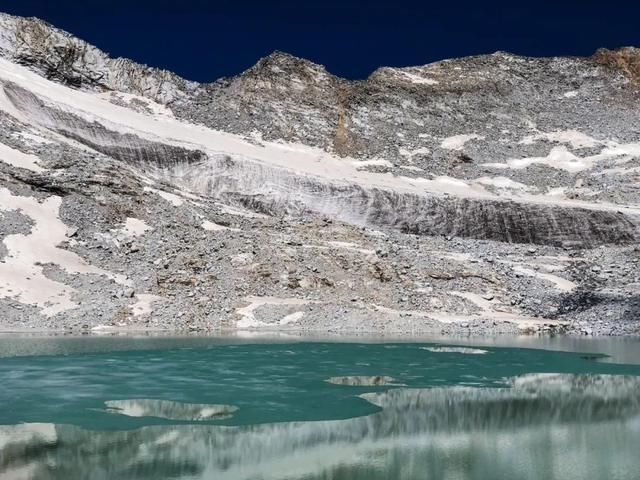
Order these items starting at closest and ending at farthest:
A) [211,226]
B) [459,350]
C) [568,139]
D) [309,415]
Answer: [309,415] < [459,350] < [211,226] < [568,139]

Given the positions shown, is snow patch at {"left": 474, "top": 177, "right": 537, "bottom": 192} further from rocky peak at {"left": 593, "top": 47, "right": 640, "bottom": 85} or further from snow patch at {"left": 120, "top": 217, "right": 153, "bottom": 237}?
snow patch at {"left": 120, "top": 217, "right": 153, "bottom": 237}

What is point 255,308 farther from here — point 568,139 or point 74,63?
point 568,139

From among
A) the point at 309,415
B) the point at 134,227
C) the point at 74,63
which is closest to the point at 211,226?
the point at 134,227

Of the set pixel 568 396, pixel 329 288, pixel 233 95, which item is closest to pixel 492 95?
pixel 233 95

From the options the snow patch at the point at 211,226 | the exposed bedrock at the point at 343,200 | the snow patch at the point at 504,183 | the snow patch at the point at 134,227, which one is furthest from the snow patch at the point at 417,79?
the snow patch at the point at 134,227

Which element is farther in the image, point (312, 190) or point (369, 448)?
point (312, 190)

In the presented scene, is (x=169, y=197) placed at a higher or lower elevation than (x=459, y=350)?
higher

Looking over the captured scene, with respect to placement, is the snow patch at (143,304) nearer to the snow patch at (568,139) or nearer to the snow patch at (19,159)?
the snow patch at (19,159)

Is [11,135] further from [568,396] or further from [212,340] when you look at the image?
[568,396]
